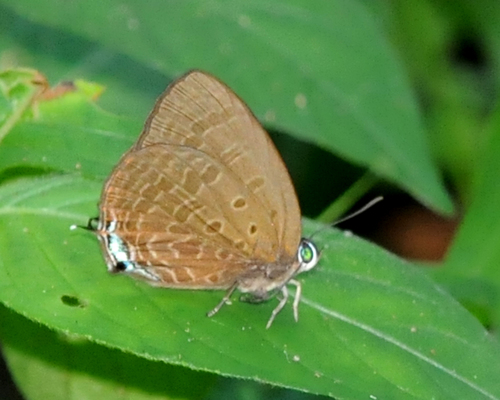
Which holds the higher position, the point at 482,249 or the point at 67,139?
the point at 67,139

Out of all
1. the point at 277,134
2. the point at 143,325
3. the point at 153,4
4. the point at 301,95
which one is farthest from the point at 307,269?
the point at 277,134

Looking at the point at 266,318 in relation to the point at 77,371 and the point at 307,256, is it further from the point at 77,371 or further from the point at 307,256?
the point at 77,371

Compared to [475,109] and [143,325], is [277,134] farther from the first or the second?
[143,325]

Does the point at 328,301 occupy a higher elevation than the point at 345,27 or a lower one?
lower

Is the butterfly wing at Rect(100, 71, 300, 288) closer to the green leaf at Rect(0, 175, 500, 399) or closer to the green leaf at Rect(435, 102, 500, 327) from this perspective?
the green leaf at Rect(0, 175, 500, 399)

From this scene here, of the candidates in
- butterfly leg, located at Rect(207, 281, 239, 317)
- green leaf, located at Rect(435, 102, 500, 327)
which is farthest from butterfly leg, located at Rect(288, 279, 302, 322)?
green leaf, located at Rect(435, 102, 500, 327)

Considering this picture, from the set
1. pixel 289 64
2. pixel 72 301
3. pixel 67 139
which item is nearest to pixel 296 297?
pixel 72 301

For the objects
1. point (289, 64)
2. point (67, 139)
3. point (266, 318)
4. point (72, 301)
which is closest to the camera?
point (72, 301)

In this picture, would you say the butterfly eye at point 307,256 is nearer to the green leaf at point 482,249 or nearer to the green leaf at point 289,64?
the green leaf at point 289,64

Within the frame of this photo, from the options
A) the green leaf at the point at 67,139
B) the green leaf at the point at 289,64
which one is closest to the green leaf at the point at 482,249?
the green leaf at the point at 289,64
